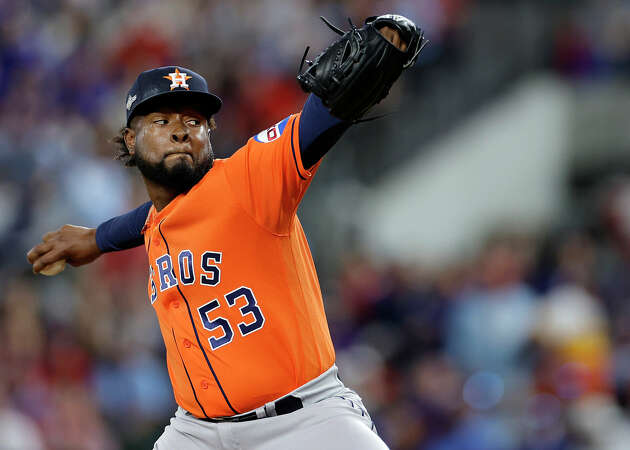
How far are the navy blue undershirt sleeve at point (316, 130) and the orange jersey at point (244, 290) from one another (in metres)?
0.14

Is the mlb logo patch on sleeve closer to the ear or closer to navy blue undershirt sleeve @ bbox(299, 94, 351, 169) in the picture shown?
navy blue undershirt sleeve @ bbox(299, 94, 351, 169)

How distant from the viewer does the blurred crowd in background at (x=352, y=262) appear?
733cm

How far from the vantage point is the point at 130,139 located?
12.4 feet

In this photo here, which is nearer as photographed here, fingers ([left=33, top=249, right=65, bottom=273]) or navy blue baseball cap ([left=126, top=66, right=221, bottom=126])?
navy blue baseball cap ([left=126, top=66, right=221, bottom=126])

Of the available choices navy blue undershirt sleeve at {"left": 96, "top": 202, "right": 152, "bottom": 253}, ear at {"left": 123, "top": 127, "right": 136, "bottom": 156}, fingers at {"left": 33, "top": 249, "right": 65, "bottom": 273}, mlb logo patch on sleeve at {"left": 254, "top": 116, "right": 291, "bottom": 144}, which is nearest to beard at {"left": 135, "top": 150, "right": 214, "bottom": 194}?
ear at {"left": 123, "top": 127, "right": 136, "bottom": 156}

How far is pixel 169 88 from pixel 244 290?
754 mm

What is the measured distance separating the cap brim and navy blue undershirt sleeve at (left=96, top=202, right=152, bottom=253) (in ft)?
1.89

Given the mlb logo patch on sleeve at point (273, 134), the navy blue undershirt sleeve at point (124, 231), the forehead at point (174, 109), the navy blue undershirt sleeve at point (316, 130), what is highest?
the forehead at point (174, 109)

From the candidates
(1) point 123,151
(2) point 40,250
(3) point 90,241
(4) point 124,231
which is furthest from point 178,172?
(2) point 40,250

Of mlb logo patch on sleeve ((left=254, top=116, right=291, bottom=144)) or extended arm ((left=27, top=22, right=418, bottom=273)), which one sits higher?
extended arm ((left=27, top=22, right=418, bottom=273))

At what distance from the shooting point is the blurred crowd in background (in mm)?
7332

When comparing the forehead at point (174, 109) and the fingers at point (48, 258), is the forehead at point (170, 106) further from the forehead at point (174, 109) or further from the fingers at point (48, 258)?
the fingers at point (48, 258)

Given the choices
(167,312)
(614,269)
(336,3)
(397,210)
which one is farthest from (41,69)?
(167,312)

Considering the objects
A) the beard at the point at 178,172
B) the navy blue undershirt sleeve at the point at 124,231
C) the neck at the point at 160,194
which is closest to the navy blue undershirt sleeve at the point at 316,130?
the beard at the point at 178,172
